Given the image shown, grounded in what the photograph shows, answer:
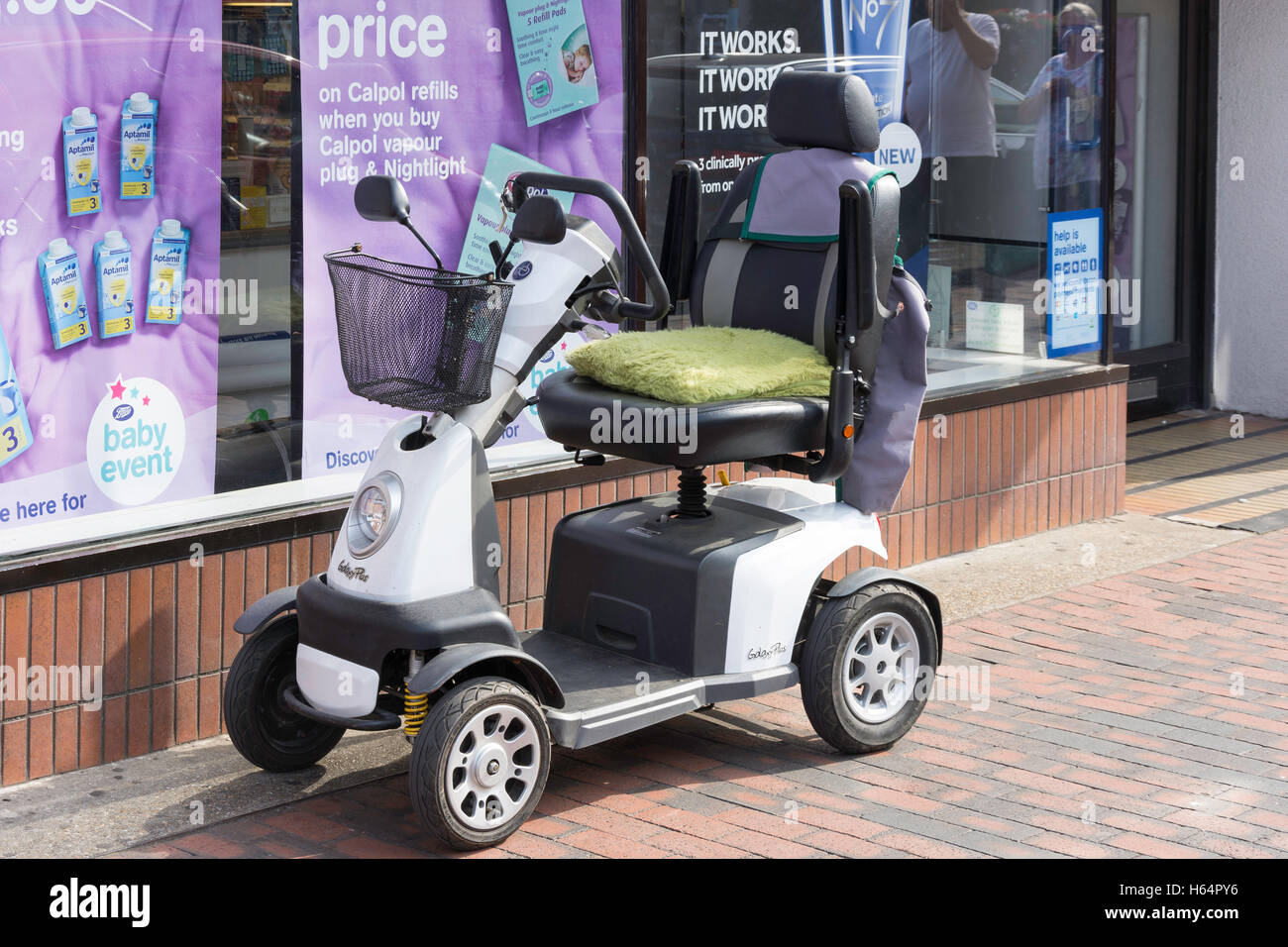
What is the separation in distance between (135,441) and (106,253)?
56 cm

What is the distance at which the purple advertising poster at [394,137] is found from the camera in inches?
213

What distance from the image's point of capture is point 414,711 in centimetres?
428

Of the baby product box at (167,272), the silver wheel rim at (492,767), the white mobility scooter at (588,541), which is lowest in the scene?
the silver wheel rim at (492,767)

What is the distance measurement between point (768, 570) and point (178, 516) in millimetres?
1798

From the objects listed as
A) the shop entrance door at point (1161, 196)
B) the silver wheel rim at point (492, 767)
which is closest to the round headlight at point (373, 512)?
the silver wheel rim at point (492, 767)

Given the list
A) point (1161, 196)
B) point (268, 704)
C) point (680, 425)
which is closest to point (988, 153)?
point (1161, 196)

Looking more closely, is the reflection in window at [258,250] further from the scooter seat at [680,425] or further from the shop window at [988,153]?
the shop window at [988,153]

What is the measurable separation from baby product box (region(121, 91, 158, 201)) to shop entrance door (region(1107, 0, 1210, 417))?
6.47 meters

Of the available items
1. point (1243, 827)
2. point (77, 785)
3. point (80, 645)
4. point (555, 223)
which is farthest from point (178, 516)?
point (1243, 827)

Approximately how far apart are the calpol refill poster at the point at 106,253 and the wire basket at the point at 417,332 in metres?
1.09

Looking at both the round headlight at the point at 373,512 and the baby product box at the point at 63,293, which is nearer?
the round headlight at the point at 373,512

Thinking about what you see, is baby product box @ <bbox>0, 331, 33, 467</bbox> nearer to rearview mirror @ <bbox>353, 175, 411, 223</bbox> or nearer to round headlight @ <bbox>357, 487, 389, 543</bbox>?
round headlight @ <bbox>357, 487, 389, 543</bbox>

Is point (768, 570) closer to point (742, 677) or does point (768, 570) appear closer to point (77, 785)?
point (742, 677)

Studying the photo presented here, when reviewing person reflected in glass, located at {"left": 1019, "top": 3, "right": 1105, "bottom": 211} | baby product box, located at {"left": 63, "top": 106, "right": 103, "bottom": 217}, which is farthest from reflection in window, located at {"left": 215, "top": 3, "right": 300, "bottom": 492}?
person reflected in glass, located at {"left": 1019, "top": 3, "right": 1105, "bottom": 211}
